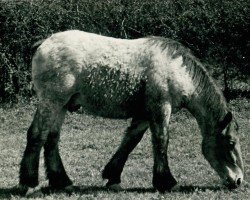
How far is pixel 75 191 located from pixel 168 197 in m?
1.37

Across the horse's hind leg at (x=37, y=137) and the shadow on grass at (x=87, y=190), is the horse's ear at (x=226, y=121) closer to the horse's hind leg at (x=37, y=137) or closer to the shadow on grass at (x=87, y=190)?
the shadow on grass at (x=87, y=190)

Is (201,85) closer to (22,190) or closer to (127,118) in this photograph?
(127,118)

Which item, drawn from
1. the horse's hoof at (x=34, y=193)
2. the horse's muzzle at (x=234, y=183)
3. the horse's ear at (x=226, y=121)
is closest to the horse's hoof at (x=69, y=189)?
the horse's hoof at (x=34, y=193)

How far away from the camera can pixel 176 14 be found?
15.7m

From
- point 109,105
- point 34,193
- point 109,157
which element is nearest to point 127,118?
point 109,105

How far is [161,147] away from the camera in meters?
7.90

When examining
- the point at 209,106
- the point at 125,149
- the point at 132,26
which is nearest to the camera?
the point at 209,106

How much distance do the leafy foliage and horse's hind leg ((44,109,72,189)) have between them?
7199mm

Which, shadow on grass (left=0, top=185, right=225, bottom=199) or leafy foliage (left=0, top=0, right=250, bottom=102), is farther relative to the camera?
leafy foliage (left=0, top=0, right=250, bottom=102)

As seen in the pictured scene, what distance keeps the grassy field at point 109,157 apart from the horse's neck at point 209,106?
1015 mm

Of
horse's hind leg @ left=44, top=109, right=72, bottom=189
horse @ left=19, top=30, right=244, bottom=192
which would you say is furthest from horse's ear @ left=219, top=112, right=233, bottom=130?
horse's hind leg @ left=44, top=109, right=72, bottom=189

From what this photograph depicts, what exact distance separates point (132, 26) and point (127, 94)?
774 cm

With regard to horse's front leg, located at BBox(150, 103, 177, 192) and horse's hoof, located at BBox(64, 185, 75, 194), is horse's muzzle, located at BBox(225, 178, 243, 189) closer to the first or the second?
horse's front leg, located at BBox(150, 103, 177, 192)

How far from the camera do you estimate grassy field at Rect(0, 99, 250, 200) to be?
786 centimetres
